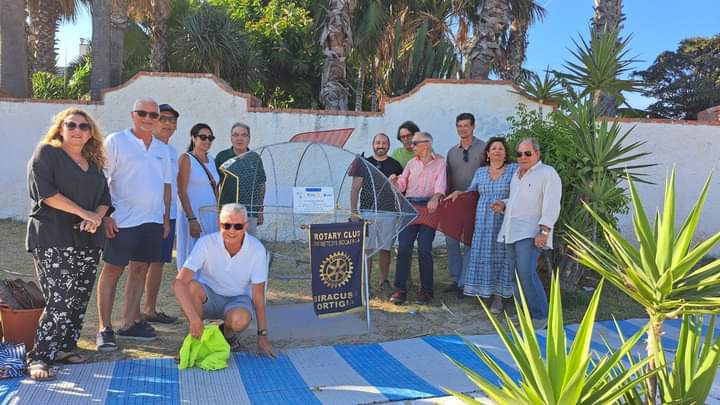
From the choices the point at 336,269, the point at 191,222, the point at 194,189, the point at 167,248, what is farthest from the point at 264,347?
the point at 194,189

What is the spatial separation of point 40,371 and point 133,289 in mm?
1030

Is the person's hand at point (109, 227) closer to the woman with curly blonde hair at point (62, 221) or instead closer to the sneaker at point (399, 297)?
the woman with curly blonde hair at point (62, 221)

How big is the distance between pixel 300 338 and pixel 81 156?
2.25m

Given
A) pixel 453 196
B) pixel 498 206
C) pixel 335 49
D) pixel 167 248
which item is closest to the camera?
pixel 167 248

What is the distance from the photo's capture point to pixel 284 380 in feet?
12.7

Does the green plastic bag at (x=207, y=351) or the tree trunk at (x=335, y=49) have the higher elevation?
the tree trunk at (x=335, y=49)

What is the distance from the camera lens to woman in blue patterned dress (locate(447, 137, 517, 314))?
5504 millimetres

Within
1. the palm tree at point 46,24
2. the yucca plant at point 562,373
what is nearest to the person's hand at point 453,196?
the yucca plant at point 562,373

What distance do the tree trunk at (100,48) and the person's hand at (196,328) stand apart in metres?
8.48

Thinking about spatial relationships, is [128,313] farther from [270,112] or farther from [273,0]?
[273,0]

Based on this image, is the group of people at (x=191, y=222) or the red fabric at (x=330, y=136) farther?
the red fabric at (x=330, y=136)

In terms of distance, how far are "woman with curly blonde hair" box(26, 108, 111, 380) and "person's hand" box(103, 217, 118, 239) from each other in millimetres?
95

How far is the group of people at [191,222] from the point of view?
374 centimetres

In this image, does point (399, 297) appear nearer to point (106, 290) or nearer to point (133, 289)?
point (133, 289)
